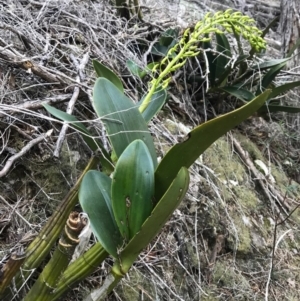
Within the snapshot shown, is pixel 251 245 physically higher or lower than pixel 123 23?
lower

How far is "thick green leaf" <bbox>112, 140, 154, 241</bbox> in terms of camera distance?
Result: 62 centimetres

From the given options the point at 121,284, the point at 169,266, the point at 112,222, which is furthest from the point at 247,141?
the point at 112,222

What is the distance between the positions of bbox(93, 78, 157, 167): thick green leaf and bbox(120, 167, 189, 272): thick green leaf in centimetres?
15

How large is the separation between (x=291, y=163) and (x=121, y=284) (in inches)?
55.0

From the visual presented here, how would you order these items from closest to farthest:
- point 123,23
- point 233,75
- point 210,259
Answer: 1. point 210,259
2. point 123,23
3. point 233,75

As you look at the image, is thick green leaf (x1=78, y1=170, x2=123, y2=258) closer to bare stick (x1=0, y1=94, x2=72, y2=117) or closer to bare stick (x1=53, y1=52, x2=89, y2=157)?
bare stick (x1=53, y1=52, x2=89, y2=157)

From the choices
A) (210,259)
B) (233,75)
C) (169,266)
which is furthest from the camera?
(233,75)

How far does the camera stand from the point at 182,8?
239cm

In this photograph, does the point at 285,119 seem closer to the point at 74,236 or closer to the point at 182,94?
the point at 182,94

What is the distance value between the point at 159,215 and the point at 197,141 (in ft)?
0.42

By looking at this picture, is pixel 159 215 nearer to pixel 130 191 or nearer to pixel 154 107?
pixel 130 191

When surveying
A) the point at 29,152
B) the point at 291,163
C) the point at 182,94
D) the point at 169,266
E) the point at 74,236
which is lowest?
the point at 291,163

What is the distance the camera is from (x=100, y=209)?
654 mm

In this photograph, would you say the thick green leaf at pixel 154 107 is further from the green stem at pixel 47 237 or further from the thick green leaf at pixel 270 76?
the thick green leaf at pixel 270 76
